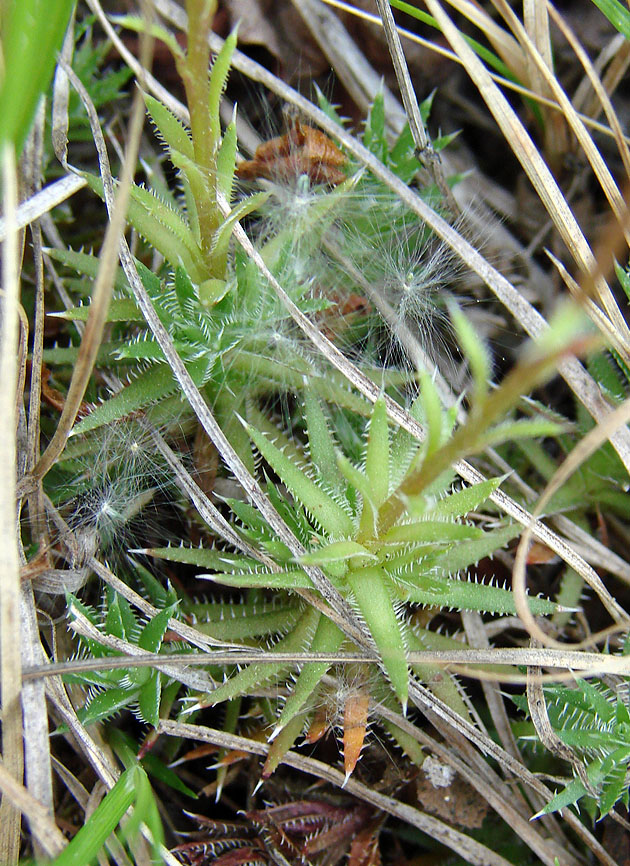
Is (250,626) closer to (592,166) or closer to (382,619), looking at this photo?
(382,619)

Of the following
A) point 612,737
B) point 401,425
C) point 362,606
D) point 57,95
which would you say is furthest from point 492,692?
point 57,95

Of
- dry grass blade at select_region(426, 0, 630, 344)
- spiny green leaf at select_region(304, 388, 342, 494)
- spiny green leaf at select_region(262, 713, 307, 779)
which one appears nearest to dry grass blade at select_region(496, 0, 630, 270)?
dry grass blade at select_region(426, 0, 630, 344)

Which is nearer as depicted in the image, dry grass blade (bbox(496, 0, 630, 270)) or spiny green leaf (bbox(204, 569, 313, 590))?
spiny green leaf (bbox(204, 569, 313, 590))

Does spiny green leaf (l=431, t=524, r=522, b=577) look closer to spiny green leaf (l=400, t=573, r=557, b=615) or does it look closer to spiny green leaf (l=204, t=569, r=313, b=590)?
spiny green leaf (l=400, t=573, r=557, b=615)

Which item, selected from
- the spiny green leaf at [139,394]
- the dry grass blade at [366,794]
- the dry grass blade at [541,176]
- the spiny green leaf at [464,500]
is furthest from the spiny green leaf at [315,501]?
the dry grass blade at [541,176]

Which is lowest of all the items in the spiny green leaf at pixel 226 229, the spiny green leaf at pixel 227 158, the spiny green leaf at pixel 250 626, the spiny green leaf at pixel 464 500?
the spiny green leaf at pixel 250 626

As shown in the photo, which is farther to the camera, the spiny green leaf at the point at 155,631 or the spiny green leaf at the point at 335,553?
the spiny green leaf at the point at 155,631

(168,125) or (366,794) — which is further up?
(168,125)

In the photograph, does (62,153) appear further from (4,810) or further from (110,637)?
(4,810)

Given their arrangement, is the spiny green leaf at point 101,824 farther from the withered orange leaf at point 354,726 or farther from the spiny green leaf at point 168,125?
the spiny green leaf at point 168,125

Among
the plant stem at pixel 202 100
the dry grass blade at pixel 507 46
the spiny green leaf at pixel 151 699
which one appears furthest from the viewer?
the dry grass blade at pixel 507 46

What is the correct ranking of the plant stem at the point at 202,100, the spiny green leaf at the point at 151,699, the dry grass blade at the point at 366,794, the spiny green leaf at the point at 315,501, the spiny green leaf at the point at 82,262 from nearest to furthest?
the plant stem at the point at 202,100, the spiny green leaf at the point at 315,501, the spiny green leaf at the point at 151,699, the dry grass blade at the point at 366,794, the spiny green leaf at the point at 82,262

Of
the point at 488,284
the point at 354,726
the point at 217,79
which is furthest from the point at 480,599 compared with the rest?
the point at 217,79
